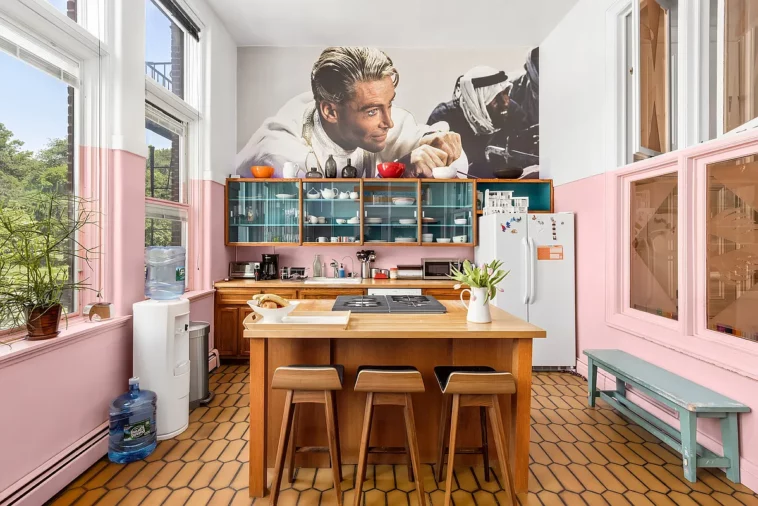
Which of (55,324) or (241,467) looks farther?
(241,467)

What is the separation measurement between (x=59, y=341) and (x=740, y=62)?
179 inches

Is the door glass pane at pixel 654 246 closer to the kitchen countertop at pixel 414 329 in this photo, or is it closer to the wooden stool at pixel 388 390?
the kitchen countertop at pixel 414 329

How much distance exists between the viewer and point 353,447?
232 cm

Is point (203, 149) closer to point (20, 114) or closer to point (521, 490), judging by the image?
point (20, 114)

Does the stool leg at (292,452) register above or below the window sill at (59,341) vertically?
below

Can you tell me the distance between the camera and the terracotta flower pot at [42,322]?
2.03m

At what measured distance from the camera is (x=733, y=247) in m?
2.48

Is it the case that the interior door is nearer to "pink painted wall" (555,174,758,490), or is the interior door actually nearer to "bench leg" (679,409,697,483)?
"pink painted wall" (555,174,758,490)

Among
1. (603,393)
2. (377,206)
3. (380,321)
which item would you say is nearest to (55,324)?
(380,321)

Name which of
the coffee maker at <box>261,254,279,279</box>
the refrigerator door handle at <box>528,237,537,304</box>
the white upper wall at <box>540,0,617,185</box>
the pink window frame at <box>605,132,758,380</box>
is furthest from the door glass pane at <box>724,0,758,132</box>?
the coffee maker at <box>261,254,279,279</box>

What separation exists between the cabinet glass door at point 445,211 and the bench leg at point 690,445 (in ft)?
9.25

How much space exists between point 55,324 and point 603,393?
A: 12.8ft

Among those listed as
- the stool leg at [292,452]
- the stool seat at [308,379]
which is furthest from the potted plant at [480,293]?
the stool leg at [292,452]

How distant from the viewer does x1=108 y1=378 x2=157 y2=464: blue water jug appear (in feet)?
7.88
